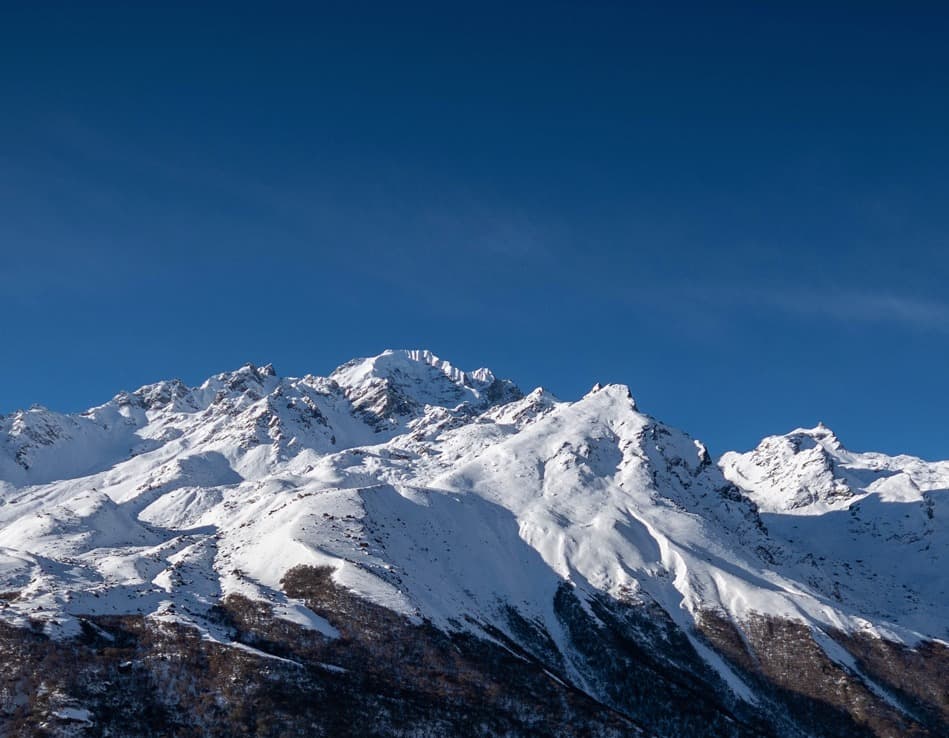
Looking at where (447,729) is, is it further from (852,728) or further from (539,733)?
(852,728)

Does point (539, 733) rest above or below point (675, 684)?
below

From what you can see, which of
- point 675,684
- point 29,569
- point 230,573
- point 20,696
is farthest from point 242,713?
point 675,684

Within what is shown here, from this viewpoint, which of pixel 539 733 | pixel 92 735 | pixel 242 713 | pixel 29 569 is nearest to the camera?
pixel 92 735

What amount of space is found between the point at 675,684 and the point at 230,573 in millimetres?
90978

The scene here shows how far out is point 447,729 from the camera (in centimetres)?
12812

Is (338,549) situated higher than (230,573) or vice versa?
(338,549)

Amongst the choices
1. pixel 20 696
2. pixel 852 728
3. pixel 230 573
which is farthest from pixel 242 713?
pixel 852 728

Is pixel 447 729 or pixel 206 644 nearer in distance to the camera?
pixel 447 729

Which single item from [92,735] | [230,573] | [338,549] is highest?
[338,549]

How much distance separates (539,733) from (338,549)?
75.8 m

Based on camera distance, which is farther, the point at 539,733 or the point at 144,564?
the point at 144,564

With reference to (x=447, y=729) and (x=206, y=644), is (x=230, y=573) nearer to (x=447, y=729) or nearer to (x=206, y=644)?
(x=206, y=644)

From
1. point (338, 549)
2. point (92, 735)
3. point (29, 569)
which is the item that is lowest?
point (92, 735)

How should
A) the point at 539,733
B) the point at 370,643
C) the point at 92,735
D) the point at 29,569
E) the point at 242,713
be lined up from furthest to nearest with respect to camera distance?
the point at 29,569, the point at 370,643, the point at 539,733, the point at 242,713, the point at 92,735
